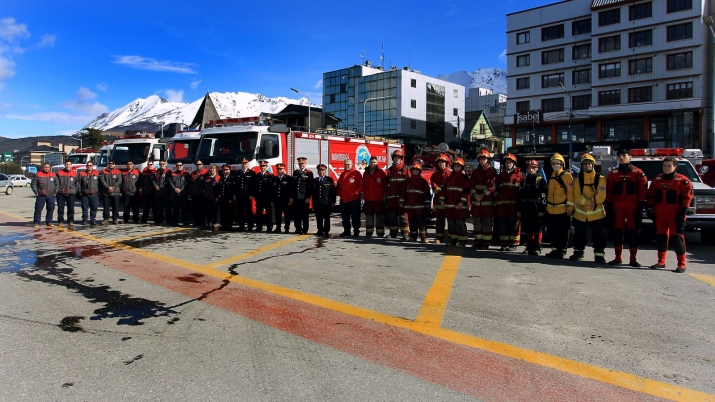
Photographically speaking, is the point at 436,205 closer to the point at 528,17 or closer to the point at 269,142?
the point at 269,142

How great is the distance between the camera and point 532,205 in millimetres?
8594

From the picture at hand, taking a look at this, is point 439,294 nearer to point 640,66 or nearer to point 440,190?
point 440,190

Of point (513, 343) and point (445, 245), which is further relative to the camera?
point (445, 245)

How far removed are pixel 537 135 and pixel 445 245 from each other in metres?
45.7

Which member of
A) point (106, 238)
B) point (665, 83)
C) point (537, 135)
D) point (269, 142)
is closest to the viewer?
point (106, 238)

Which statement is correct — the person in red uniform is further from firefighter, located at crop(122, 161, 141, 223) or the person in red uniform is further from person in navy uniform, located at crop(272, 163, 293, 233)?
firefighter, located at crop(122, 161, 141, 223)

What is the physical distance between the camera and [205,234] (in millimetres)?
11242

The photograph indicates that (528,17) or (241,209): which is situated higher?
(528,17)

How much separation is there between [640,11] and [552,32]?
8.66 meters

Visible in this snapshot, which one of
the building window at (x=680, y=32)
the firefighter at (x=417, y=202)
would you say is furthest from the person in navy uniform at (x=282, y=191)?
the building window at (x=680, y=32)

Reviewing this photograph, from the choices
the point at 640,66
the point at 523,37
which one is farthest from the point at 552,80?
the point at 640,66

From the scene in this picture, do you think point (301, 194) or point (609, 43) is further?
point (609, 43)

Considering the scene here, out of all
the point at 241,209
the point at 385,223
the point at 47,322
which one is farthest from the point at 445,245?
the point at 47,322

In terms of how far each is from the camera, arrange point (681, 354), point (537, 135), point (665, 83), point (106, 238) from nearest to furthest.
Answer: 1. point (681, 354)
2. point (106, 238)
3. point (665, 83)
4. point (537, 135)
